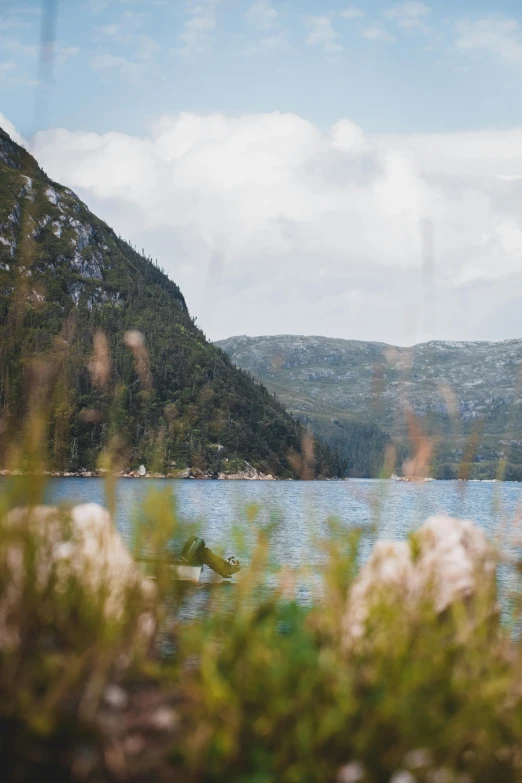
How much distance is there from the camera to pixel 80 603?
4.30 meters

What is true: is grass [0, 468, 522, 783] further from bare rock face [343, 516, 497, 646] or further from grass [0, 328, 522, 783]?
bare rock face [343, 516, 497, 646]

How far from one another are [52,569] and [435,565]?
8.19ft

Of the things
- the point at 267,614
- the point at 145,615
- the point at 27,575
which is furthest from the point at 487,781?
the point at 27,575

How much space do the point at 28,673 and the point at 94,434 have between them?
197780 mm

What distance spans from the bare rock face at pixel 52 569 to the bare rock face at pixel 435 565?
1417 millimetres

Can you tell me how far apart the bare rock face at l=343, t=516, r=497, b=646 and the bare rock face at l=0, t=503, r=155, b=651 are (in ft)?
4.65

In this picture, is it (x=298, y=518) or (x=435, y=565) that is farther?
(x=298, y=518)

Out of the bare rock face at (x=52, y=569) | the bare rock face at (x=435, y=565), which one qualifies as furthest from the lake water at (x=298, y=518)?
the bare rock face at (x=52, y=569)

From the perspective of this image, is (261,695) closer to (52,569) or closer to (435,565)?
(52,569)

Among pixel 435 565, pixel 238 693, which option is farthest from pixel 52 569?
pixel 435 565

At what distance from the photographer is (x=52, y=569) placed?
4207 millimetres

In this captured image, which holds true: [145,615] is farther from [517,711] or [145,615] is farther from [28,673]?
[517,711]

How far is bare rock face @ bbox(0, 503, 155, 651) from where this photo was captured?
4.10m

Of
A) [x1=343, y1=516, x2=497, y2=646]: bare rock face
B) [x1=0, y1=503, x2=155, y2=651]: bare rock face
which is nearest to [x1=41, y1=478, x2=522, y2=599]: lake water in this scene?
[x1=343, y1=516, x2=497, y2=646]: bare rock face
